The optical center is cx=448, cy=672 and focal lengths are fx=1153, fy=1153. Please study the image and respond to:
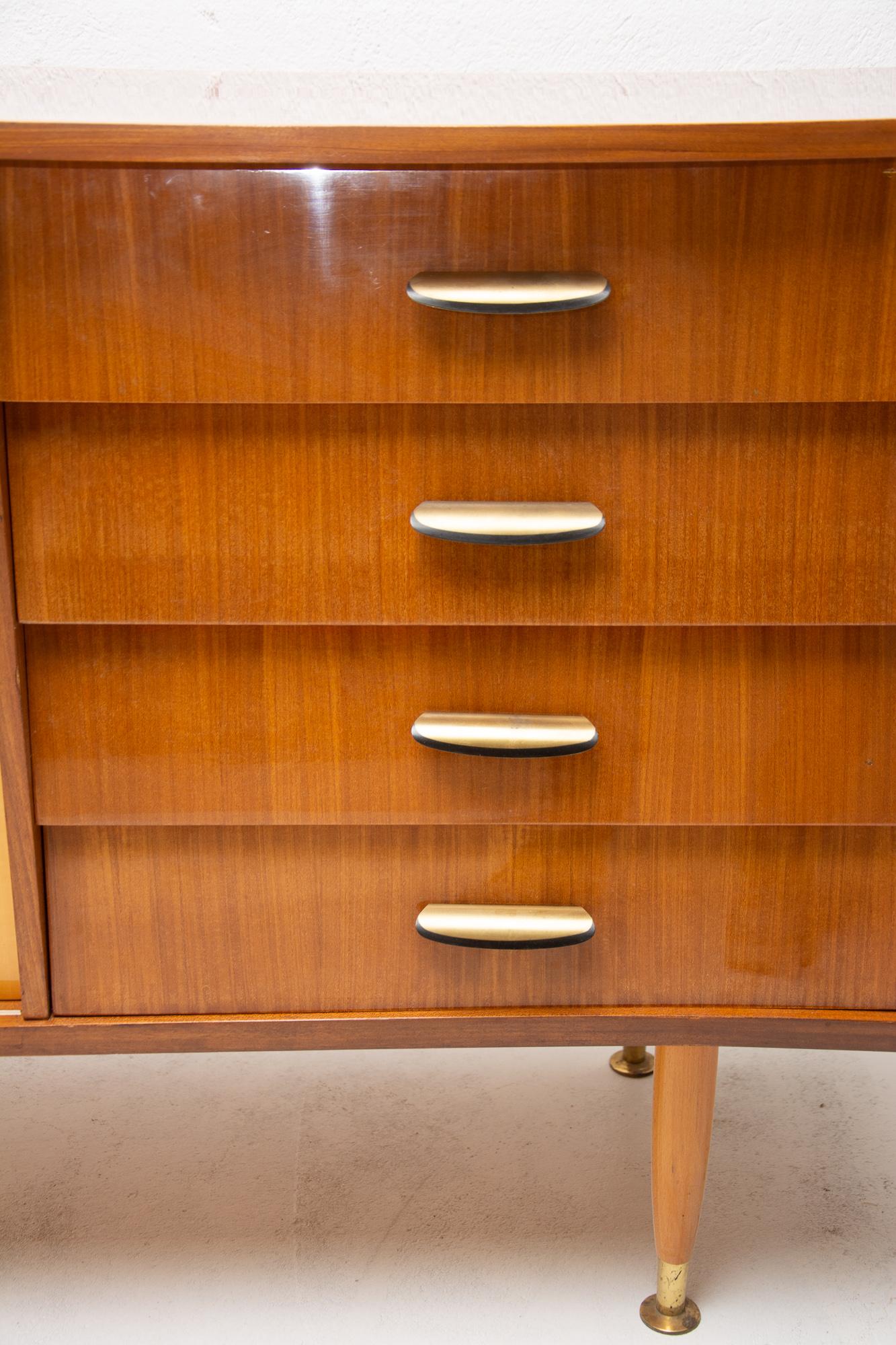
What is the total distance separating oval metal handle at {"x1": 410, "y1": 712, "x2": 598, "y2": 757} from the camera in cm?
66

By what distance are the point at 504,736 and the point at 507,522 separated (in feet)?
0.40

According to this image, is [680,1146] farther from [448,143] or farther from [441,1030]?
[448,143]

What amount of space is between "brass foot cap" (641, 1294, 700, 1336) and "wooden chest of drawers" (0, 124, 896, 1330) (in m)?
0.24

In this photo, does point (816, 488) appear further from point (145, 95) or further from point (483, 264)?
point (145, 95)

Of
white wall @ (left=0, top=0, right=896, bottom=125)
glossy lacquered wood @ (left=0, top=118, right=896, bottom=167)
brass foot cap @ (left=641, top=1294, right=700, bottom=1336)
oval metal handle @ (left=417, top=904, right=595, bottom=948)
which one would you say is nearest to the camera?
glossy lacquered wood @ (left=0, top=118, right=896, bottom=167)

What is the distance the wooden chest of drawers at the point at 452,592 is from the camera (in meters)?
0.60

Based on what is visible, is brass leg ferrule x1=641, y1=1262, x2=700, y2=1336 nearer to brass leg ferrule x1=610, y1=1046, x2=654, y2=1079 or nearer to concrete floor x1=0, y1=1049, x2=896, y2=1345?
concrete floor x1=0, y1=1049, x2=896, y2=1345

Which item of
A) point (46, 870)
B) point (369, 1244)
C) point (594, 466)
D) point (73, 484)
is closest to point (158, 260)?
point (73, 484)

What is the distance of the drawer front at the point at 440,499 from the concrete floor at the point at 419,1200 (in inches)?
20.0

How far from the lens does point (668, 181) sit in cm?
60

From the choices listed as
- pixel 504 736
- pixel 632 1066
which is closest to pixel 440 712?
pixel 504 736

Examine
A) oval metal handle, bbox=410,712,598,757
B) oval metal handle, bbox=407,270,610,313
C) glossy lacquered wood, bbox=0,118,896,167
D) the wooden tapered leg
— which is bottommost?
the wooden tapered leg

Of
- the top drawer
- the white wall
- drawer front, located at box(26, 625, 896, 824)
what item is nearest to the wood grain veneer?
drawer front, located at box(26, 625, 896, 824)

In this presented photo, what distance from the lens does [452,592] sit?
0.65m
